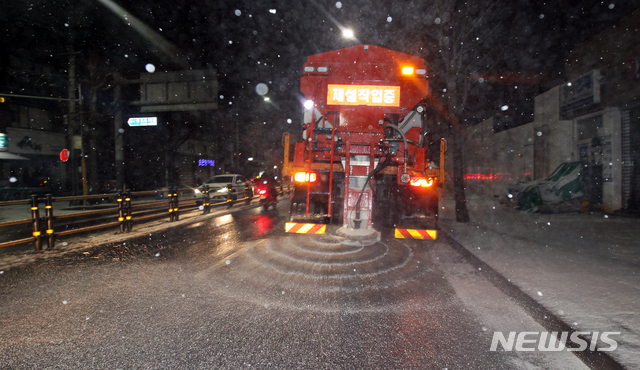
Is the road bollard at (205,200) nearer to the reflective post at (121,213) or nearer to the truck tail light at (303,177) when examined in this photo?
the reflective post at (121,213)

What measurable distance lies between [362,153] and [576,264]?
403 centimetres

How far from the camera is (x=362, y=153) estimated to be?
6.34 meters

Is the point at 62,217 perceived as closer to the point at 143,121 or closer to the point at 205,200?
the point at 205,200

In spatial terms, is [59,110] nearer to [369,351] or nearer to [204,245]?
[204,245]

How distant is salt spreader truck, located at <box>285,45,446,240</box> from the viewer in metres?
6.39

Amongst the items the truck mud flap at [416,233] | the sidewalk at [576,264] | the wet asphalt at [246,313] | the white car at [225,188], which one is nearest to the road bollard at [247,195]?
the white car at [225,188]

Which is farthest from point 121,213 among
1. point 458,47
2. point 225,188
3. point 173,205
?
point 458,47

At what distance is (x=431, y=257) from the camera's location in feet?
21.4

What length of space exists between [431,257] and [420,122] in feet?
9.26

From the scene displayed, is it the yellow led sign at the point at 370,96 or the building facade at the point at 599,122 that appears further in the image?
the building facade at the point at 599,122

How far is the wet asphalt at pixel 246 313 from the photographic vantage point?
9.06 feet

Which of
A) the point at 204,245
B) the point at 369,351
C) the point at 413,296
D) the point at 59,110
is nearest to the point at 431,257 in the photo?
the point at 413,296

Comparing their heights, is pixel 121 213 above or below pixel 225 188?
below

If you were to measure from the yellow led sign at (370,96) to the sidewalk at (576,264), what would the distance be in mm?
3453
